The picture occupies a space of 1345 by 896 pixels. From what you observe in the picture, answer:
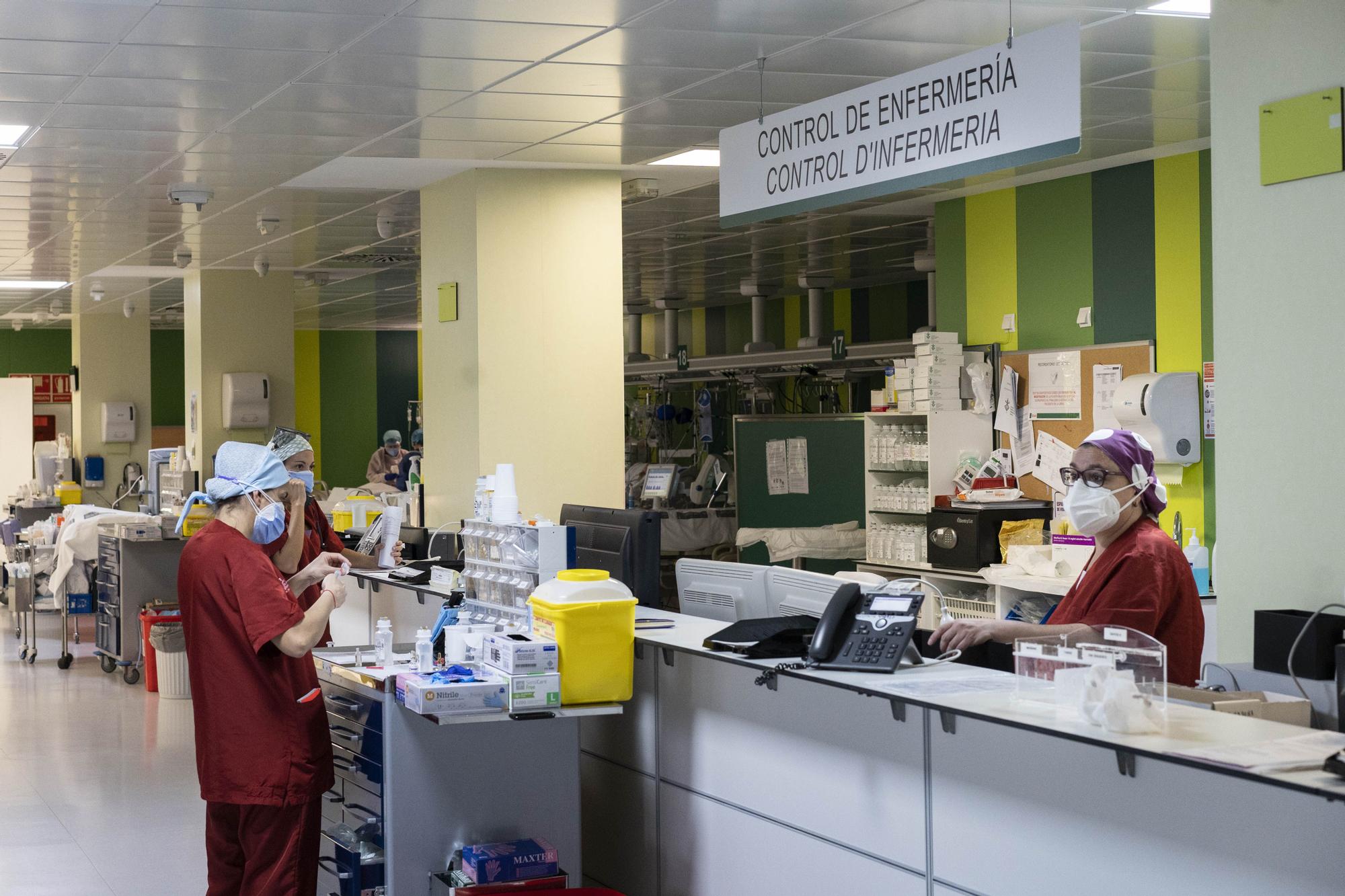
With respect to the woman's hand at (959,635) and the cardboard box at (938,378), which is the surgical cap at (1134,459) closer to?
the woman's hand at (959,635)

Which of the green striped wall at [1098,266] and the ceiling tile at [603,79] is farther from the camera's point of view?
the green striped wall at [1098,266]

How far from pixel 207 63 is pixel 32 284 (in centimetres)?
858

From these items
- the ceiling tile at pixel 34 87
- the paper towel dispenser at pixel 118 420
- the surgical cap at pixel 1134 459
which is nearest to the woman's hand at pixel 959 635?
the surgical cap at pixel 1134 459

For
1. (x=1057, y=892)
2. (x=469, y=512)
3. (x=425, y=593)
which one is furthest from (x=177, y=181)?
(x=1057, y=892)

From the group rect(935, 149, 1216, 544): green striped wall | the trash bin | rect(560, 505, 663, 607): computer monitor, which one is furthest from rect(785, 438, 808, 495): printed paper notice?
rect(560, 505, 663, 607): computer monitor

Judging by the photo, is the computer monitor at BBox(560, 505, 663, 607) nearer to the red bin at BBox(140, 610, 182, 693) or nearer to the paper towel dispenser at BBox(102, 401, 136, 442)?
the red bin at BBox(140, 610, 182, 693)

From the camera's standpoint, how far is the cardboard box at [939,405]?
319 inches

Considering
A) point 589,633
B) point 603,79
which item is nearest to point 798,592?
point 589,633

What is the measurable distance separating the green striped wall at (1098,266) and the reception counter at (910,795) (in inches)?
149

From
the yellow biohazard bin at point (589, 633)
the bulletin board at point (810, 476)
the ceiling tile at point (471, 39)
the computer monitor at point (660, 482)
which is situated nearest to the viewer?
the yellow biohazard bin at point (589, 633)

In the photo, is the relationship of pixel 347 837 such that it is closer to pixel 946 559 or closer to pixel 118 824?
pixel 118 824

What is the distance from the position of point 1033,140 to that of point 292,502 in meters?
2.77

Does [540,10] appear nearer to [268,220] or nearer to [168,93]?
[168,93]

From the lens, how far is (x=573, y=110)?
6137 mm
